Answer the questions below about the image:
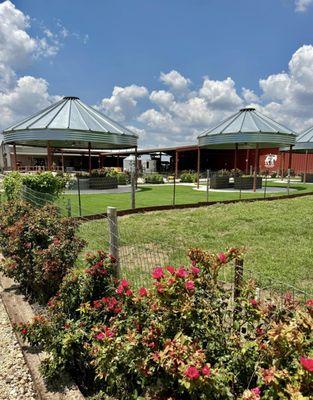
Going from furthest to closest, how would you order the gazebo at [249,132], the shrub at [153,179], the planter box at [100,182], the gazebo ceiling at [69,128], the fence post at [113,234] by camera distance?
the shrub at [153,179], the planter box at [100,182], the gazebo at [249,132], the gazebo ceiling at [69,128], the fence post at [113,234]

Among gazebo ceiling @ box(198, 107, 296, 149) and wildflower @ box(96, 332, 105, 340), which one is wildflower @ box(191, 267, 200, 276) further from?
gazebo ceiling @ box(198, 107, 296, 149)

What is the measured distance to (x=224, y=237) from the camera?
7855 millimetres

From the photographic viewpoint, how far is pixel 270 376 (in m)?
1.62

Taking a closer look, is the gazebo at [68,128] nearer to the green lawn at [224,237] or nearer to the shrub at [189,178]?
the shrub at [189,178]

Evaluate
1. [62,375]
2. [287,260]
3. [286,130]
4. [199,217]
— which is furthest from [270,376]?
[286,130]

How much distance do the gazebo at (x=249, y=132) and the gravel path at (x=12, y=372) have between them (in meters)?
19.8

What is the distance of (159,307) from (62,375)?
3.96 feet

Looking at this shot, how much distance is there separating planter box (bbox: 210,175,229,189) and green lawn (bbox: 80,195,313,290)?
1142cm

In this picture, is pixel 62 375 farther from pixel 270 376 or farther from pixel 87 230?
pixel 87 230

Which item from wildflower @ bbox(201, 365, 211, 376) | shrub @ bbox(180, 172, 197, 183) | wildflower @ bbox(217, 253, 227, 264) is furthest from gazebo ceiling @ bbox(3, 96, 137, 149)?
wildflower @ bbox(201, 365, 211, 376)

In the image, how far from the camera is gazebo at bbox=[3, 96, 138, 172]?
20234mm

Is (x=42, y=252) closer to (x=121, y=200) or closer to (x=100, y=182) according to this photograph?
(x=121, y=200)

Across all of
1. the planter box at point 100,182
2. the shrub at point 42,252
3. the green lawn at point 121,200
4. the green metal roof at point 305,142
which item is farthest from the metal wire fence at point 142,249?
the green metal roof at point 305,142

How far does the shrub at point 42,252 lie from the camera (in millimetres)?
3807
